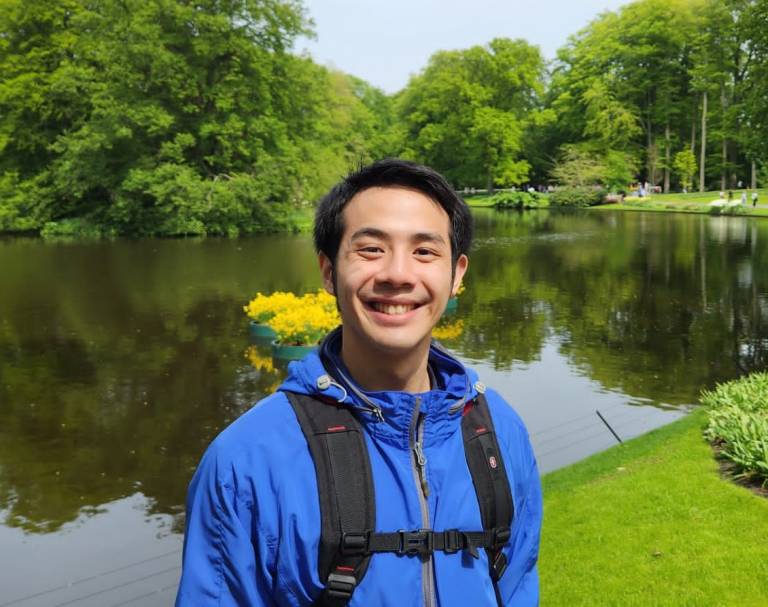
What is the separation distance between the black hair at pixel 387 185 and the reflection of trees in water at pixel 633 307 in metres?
9.86

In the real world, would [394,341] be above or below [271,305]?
above

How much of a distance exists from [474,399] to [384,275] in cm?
47

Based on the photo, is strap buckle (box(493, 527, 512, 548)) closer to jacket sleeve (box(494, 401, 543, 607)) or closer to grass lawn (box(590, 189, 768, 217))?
jacket sleeve (box(494, 401, 543, 607))

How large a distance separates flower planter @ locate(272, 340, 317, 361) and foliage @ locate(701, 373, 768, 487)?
6.76 m

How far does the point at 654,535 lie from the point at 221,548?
484cm

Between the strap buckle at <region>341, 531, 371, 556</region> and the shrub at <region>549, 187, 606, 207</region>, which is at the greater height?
the strap buckle at <region>341, 531, 371, 556</region>

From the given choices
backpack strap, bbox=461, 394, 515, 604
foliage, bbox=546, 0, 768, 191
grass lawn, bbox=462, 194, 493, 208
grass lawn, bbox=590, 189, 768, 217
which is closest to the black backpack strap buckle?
backpack strap, bbox=461, 394, 515, 604

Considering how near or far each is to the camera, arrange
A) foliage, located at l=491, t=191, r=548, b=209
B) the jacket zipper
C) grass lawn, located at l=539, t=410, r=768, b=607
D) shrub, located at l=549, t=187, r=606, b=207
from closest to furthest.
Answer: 1. the jacket zipper
2. grass lawn, located at l=539, t=410, r=768, b=607
3. shrub, located at l=549, t=187, r=606, b=207
4. foliage, located at l=491, t=191, r=548, b=209

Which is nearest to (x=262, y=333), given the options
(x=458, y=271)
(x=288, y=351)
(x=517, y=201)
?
(x=288, y=351)

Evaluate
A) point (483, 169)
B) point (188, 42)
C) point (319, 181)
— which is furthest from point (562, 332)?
point (483, 169)

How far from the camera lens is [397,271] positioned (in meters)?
2.06

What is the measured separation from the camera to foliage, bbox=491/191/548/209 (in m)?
68.0

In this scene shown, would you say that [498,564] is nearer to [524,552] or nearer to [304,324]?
[524,552]

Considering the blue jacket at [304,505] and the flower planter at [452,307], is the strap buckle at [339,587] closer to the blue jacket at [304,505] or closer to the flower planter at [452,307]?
the blue jacket at [304,505]
